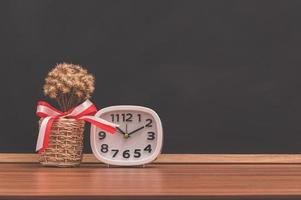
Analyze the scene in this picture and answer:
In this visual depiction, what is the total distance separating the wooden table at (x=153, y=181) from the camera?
1.05 m

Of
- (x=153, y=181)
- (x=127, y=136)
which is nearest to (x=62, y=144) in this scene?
(x=127, y=136)

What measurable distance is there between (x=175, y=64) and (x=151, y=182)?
2.17ft

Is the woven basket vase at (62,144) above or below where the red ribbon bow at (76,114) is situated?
below

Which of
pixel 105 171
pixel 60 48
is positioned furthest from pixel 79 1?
pixel 105 171

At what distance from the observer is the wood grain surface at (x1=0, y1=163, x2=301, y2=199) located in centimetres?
105

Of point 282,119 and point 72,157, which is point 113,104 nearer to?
point 72,157

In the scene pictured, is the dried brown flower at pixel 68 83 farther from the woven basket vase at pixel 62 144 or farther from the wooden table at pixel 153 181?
the wooden table at pixel 153 181

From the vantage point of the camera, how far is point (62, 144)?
1.62m

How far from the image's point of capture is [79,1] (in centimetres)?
184

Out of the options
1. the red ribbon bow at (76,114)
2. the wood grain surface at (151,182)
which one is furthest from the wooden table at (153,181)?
the red ribbon bow at (76,114)

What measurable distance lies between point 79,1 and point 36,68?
0.26m

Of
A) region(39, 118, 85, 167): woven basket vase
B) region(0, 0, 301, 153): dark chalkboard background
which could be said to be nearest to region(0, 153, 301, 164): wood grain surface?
region(0, 0, 301, 153): dark chalkboard background

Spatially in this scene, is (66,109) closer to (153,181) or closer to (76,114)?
(76,114)

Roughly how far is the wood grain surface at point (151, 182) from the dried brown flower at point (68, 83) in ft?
0.70
